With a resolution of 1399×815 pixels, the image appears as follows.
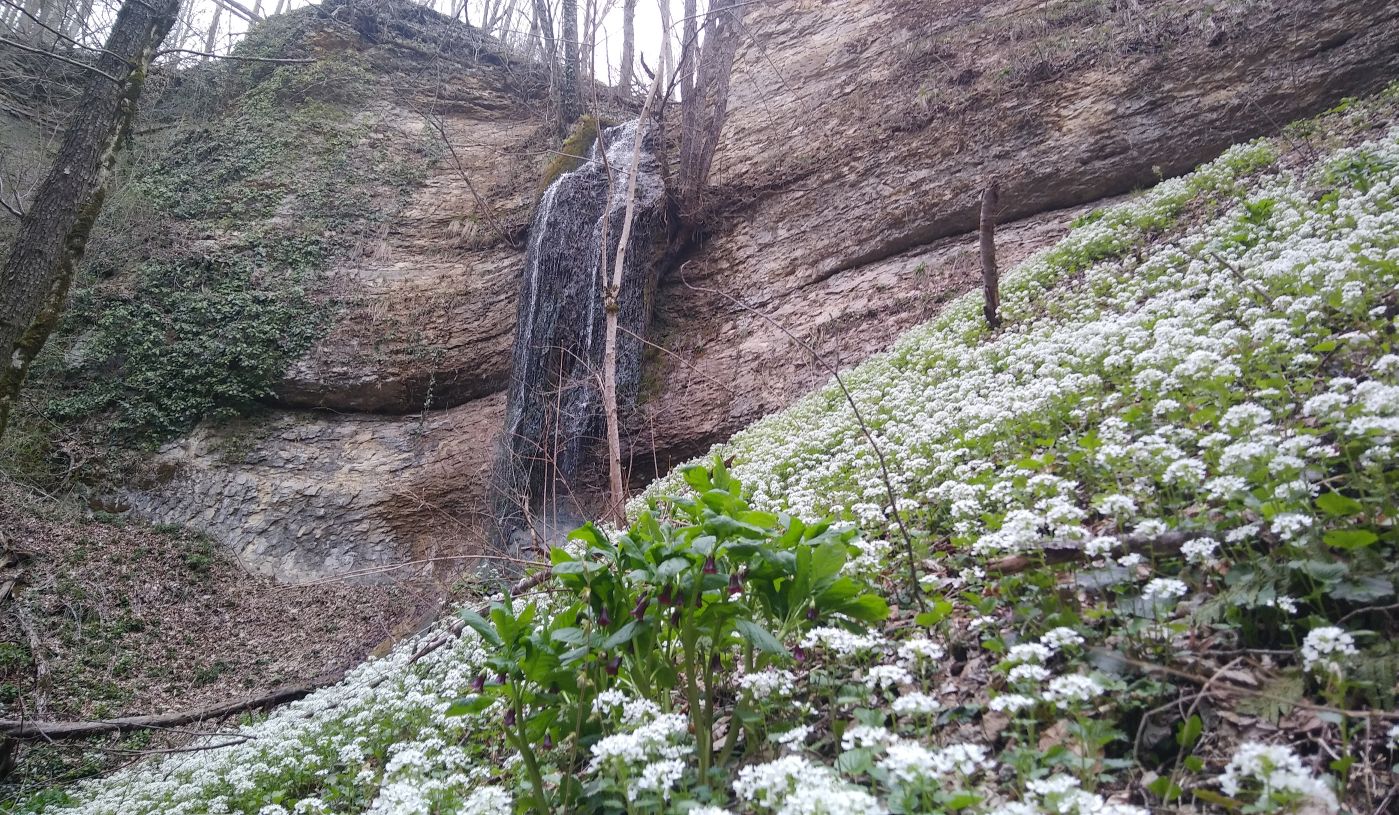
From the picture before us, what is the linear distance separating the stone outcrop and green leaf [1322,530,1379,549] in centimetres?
870

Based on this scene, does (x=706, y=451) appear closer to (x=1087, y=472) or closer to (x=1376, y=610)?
(x=1087, y=472)

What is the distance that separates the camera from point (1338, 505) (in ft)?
7.02

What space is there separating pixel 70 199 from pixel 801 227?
36.3ft

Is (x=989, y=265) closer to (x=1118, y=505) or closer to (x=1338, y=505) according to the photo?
(x=1118, y=505)

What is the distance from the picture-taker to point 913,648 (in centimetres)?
227

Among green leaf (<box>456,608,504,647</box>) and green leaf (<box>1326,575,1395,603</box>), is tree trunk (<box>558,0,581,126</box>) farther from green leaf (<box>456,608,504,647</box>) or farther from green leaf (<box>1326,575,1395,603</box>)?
green leaf (<box>1326,575,1395,603</box>)

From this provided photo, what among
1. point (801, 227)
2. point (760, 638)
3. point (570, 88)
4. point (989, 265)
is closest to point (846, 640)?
point (760, 638)

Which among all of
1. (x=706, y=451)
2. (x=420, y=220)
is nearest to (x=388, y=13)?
(x=420, y=220)

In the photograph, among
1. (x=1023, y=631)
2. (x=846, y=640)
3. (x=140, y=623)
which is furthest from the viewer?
(x=140, y=623)

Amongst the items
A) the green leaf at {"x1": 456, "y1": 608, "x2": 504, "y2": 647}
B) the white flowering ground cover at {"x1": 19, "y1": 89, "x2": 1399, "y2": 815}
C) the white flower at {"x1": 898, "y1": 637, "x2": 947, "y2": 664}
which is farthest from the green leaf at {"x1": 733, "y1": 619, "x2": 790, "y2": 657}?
the green leaf at {"x1": 456, "y1": 608, "x2": 504, "y2": 647}

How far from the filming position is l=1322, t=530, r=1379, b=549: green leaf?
6.58 feet

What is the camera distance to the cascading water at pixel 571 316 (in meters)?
12.2

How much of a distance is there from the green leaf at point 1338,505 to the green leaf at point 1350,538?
0.09 meters

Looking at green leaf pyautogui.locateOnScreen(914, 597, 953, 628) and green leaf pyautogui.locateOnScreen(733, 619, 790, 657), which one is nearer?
green leaf pyautogui.locateOnScreen(733, 619, 790, 657)
